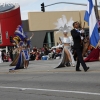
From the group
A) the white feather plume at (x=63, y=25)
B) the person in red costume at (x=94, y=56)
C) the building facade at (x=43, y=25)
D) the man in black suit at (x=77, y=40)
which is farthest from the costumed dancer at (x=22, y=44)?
the building facade at (x=43, y=25)

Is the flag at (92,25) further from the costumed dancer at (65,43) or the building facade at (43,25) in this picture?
the building facade at (43,25)

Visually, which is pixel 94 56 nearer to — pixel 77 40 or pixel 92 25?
pixel 92 25

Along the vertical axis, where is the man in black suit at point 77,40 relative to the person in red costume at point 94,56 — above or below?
above

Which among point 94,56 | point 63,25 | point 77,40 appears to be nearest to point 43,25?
point 94,56

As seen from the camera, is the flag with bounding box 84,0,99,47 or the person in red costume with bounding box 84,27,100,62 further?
the person in red costume with bounding box 84,27,100,62

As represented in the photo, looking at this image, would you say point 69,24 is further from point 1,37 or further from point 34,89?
point 1,37

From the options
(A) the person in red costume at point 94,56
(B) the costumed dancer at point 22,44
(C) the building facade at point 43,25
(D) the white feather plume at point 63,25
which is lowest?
(A) the person in red costume at point 94,56

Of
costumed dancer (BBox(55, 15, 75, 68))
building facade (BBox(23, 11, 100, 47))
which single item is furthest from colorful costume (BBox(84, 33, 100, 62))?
building facade (BBox(23, 11, 100, 47))

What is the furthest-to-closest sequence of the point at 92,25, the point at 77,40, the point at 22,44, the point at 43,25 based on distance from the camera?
the point at 43,25 → the point at 22,44 → the point at 92,25 → the point at 77,40

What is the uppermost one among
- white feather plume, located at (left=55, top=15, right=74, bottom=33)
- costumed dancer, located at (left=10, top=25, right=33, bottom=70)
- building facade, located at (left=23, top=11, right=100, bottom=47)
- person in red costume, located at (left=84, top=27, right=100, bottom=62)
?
building facade, located at (left=23, top=11, right=100, bottom=47)

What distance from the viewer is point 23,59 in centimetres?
1725

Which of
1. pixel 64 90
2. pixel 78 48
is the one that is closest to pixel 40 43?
pixel 78 48

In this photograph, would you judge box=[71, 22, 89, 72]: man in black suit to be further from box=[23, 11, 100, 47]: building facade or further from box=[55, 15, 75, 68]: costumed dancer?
box=[23, 11, 100, 47]: building facade

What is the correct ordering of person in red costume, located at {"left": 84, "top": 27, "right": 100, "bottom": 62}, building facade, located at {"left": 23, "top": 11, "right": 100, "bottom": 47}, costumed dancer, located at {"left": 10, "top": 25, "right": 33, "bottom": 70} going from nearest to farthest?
1. costumed dancer, located at {"left": 10, "top": 25, "right": 33, "bottom": 70}
2. person in red costume, located at {"left": 84, "top": 27, "right": 100, "bottom": 62}
3. building facade, located at {"left": 23, "top": 11, "right": 100, "bottom": 47}
